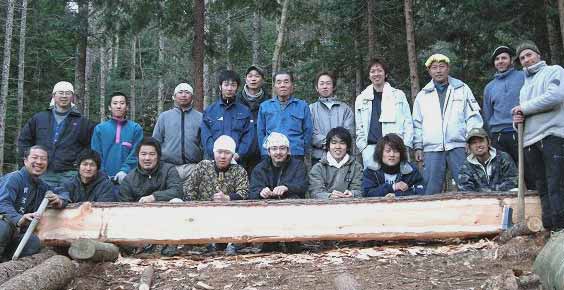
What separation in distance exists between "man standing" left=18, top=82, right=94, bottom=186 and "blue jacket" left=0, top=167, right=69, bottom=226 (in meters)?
0.85

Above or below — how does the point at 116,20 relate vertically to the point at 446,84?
above

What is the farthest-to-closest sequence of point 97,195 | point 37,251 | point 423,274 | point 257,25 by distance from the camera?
1. point 257,25
2. point 97,195
3. point 37,251
4. point 423,274

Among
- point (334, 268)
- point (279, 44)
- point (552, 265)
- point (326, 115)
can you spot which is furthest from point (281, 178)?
point (279, 44)

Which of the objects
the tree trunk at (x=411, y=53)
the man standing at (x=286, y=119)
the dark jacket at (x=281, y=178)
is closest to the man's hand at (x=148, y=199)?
the dark jacket at (x=281, y=178)

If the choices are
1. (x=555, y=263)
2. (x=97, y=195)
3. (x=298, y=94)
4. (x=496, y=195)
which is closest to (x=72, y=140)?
(x=97, y=195)

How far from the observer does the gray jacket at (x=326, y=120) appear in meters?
7.00

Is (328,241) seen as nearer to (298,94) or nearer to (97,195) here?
(97,195)

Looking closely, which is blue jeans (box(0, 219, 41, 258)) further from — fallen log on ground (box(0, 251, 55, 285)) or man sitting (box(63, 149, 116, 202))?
man sitting (box(63, 149, 116, 202))

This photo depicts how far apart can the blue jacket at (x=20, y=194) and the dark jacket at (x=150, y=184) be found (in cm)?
67

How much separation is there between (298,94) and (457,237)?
13.3 meters

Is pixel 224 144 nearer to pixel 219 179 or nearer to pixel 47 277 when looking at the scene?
pixel 219 179

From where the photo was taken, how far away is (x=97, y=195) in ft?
20.5

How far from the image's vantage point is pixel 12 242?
5504mm

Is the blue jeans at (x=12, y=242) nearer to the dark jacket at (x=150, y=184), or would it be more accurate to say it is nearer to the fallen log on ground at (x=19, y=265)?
the fallen log on ground at (x=19, y=265)
